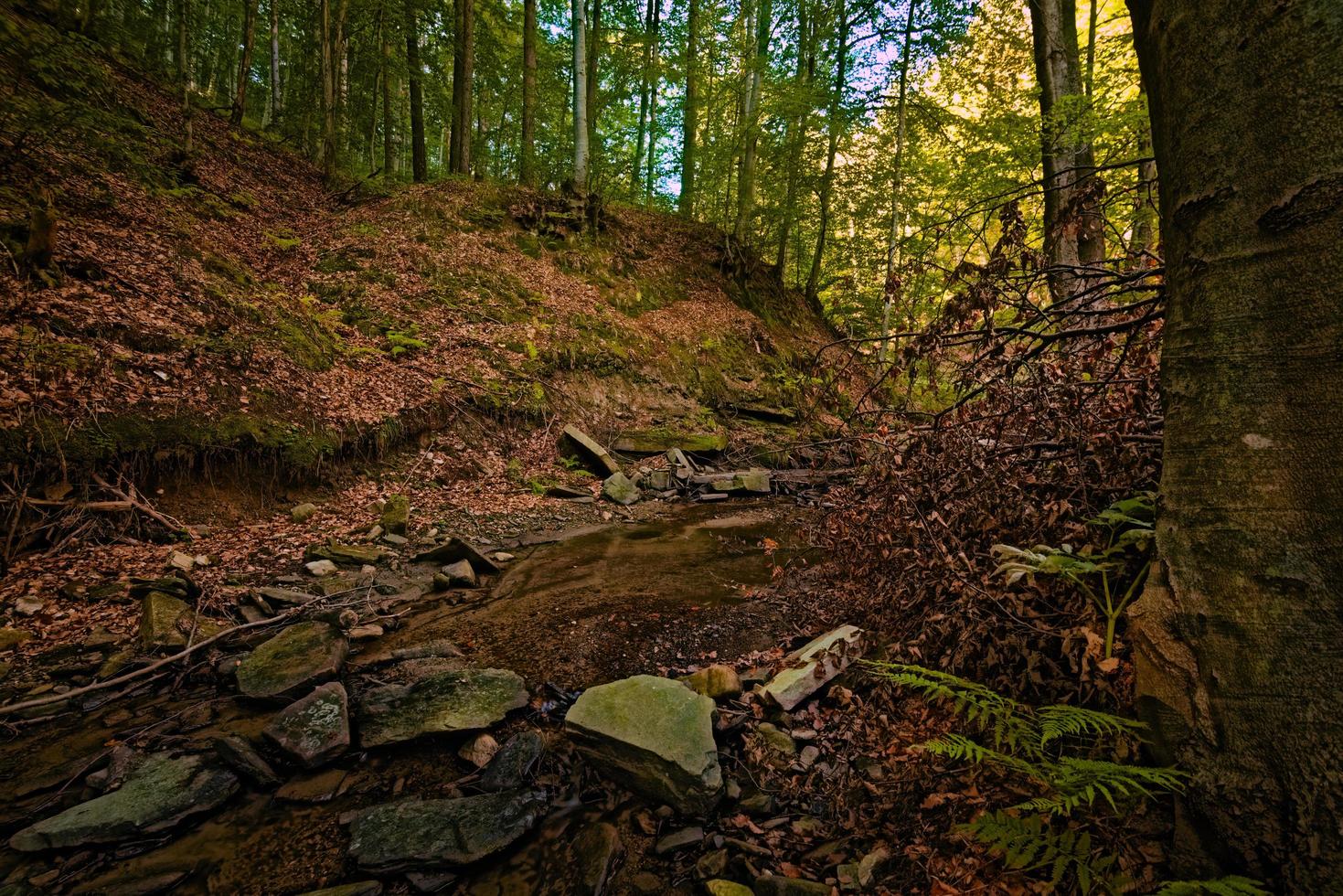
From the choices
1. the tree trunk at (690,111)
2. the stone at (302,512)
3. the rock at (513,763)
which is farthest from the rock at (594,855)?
the tree trunk at (690,111)

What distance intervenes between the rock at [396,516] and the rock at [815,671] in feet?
18.9

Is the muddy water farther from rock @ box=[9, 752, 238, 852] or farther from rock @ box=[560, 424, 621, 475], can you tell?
rock @ box=[560, 424, 621, 475]

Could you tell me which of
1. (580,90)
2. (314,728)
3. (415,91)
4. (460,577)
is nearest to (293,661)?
(314,728)

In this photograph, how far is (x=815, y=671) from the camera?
3.45m

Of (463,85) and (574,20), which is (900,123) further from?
(463,85)

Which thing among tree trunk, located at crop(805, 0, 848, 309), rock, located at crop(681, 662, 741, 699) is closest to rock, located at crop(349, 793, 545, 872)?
rock, located at crop(681, 662, 741, 699)

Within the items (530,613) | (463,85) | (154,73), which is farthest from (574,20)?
(530,613)

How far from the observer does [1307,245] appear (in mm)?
1294

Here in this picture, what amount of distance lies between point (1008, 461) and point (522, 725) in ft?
12.5

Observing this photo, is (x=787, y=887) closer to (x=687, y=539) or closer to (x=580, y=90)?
(x=687, y=539)

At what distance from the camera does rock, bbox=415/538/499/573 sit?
6578 millimetres

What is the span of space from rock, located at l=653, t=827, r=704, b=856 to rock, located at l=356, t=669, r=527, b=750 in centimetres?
157

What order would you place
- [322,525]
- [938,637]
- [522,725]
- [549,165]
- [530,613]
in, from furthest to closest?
[549,165]
[322,525]
[530,613]
[522,725]
[938,637]

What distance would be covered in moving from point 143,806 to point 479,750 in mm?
1800
